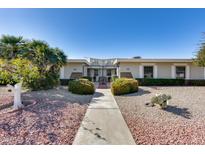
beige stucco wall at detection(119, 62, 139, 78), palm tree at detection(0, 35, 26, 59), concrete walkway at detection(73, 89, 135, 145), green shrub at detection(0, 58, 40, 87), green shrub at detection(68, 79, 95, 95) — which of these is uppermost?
palm tree at detection(0, 35, 26, 59)

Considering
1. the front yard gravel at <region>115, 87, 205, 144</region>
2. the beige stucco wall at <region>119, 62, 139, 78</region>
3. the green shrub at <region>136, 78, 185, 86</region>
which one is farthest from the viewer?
the beige stucco wall at <region>119, 62, 139, 78</region>

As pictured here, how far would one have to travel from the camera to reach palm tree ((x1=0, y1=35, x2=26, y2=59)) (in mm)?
12858

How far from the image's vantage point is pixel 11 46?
13562 millimetres

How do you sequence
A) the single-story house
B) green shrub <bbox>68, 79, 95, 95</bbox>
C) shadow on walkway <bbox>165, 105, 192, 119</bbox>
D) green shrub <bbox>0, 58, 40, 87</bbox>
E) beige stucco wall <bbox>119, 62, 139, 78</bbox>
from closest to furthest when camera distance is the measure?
shadow on walkway <bbox>165, 105, 192, 119</bbox>
green shrub <bbox>0, 58, 40, 87</bbox>
green shrub <bbox>68, 79, 95, 95</bbox>
the single-story house
beige stucco wall <bbox>119, 62, 139, 78</bbox>

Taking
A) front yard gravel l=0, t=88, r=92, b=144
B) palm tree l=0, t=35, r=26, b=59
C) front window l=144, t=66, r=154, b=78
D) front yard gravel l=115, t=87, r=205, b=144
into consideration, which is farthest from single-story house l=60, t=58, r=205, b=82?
front yard gravel l=0, t=88, r=92, b=144

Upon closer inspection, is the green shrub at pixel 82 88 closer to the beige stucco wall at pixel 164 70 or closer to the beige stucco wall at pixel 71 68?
the beige stucco wall at pixel 71 68

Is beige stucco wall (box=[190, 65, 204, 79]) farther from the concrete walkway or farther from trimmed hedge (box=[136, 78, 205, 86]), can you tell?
the concrete walkway

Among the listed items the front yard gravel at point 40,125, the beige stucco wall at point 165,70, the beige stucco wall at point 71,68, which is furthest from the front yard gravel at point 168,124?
the beige stucco wall at point 71,68

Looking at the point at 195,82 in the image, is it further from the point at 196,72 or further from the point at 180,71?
the point at 180,71

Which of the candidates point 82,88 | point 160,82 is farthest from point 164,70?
point 82,88

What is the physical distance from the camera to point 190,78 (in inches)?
749

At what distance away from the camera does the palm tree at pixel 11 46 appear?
12858mm
